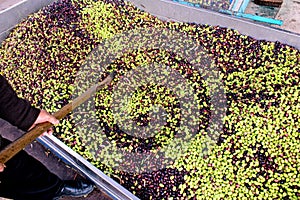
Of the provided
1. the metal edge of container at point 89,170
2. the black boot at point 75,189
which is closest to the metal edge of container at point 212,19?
the metal edge of container at point 89,170

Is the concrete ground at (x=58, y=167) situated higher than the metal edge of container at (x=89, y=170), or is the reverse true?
the metal edge of container at (x=89, y=170)

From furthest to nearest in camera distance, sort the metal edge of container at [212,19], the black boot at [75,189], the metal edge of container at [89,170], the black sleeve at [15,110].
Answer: the metal edge of container at [212,19]
the black boot at [75,189]
the metal edge of container at [89,170]
the black sleeve at [15,110]

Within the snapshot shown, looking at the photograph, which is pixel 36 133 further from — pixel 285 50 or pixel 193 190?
pixel 285 50

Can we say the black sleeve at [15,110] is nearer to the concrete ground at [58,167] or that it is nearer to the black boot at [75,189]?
the black boot at [75,189]

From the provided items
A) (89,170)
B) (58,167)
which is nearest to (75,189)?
(89,170)

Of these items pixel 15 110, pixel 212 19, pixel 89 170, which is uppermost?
pixel 212 19

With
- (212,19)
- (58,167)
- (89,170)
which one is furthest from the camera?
(212,19)

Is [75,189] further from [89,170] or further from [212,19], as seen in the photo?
[212,19]
